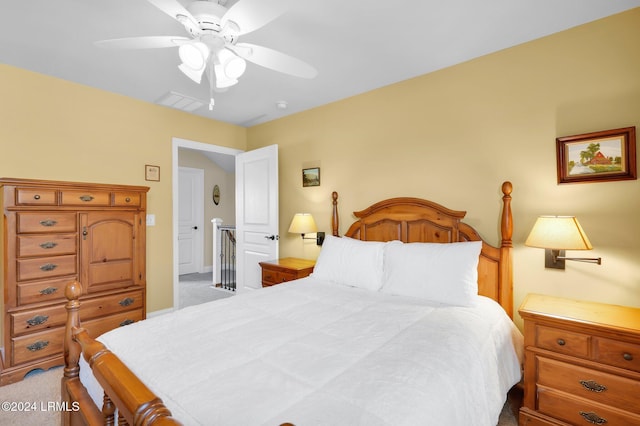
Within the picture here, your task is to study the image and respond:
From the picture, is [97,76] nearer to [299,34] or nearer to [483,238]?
[299,34]

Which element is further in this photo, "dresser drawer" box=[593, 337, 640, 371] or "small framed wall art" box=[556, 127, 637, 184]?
"small framed wall art" box=[556, 127, 637, 184]

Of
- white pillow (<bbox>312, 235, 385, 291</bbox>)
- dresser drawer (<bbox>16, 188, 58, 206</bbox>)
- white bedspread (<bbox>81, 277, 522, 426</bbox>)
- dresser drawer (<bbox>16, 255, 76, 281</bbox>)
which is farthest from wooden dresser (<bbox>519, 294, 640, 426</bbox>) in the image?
dresser drawer (<bbox>16, 188, 58, 206</bbox>)

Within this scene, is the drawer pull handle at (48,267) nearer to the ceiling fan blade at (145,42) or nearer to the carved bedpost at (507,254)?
the ceiling fan blade at (145,42)

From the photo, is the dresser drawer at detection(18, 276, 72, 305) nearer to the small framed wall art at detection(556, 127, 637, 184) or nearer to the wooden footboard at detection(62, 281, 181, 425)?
the wooden footboard at detection(62, 281, 181, 425)

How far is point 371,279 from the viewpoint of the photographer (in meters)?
2.36

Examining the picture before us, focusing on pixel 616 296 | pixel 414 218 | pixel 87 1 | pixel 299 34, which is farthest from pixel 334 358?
pixel 87 1

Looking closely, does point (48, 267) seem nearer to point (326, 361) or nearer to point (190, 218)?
point (326, 361)

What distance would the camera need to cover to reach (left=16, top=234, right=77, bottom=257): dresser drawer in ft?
7.68

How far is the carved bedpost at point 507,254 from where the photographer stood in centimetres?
219

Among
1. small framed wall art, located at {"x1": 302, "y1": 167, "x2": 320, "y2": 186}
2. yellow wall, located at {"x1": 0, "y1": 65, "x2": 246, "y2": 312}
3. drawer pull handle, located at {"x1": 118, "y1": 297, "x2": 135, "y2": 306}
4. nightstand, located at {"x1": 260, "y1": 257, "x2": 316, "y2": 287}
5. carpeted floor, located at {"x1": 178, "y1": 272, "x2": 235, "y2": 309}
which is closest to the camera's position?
yellow wall, located at {"x1": 0, "y1": 65, "x2": 246, "y2": 312}

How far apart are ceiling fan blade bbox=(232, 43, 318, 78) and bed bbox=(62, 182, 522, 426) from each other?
4.75 feet

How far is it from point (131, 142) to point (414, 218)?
10.3ft

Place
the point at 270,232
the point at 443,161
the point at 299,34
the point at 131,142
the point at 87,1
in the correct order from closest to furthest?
the point at 87,1
the point at 299,34
the point at 443,161
the point at 131,142
the point at 270,232

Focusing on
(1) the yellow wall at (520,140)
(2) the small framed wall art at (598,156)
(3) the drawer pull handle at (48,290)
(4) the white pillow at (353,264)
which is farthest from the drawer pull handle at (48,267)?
(2) the small framed wall art at (598,156)
